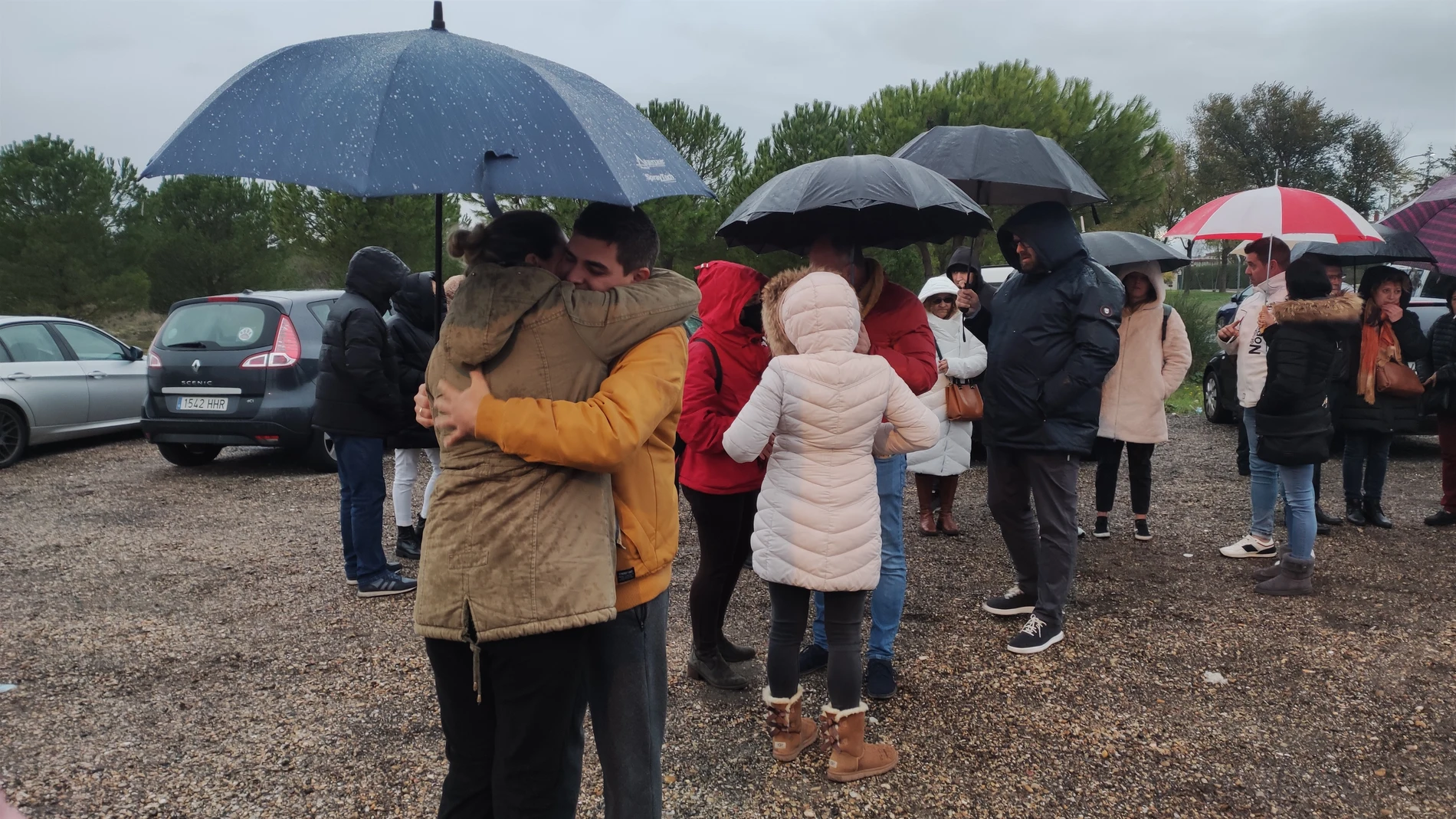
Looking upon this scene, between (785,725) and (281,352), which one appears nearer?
(785,725)

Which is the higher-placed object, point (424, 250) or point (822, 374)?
point (424, 250)

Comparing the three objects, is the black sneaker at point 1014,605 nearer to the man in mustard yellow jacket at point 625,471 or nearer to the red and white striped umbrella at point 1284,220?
the red and white striped umbrella at point 1284,220

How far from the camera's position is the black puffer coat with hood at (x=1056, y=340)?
4.05m

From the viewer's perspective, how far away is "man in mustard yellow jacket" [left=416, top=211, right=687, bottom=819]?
5.99 feet

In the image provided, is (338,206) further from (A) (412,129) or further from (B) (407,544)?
(A) (412,129)

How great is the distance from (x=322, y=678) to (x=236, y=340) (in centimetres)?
515

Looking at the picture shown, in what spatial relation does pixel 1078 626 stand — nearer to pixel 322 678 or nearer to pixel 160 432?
pixel 322 678

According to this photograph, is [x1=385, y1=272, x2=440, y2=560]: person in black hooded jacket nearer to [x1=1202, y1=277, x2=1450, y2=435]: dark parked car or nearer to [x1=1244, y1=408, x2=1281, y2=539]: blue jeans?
[x1=1244, y1=408, x2=1281, y2=539]: blue jeans

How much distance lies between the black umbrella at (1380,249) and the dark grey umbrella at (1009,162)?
1854 mm

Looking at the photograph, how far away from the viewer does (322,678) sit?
3.95 meters

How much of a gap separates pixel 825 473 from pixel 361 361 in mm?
3009

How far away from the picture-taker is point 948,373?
621 cm

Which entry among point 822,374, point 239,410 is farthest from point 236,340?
point 822,374

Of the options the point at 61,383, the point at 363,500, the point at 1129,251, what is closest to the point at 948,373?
the point at 1129,251
